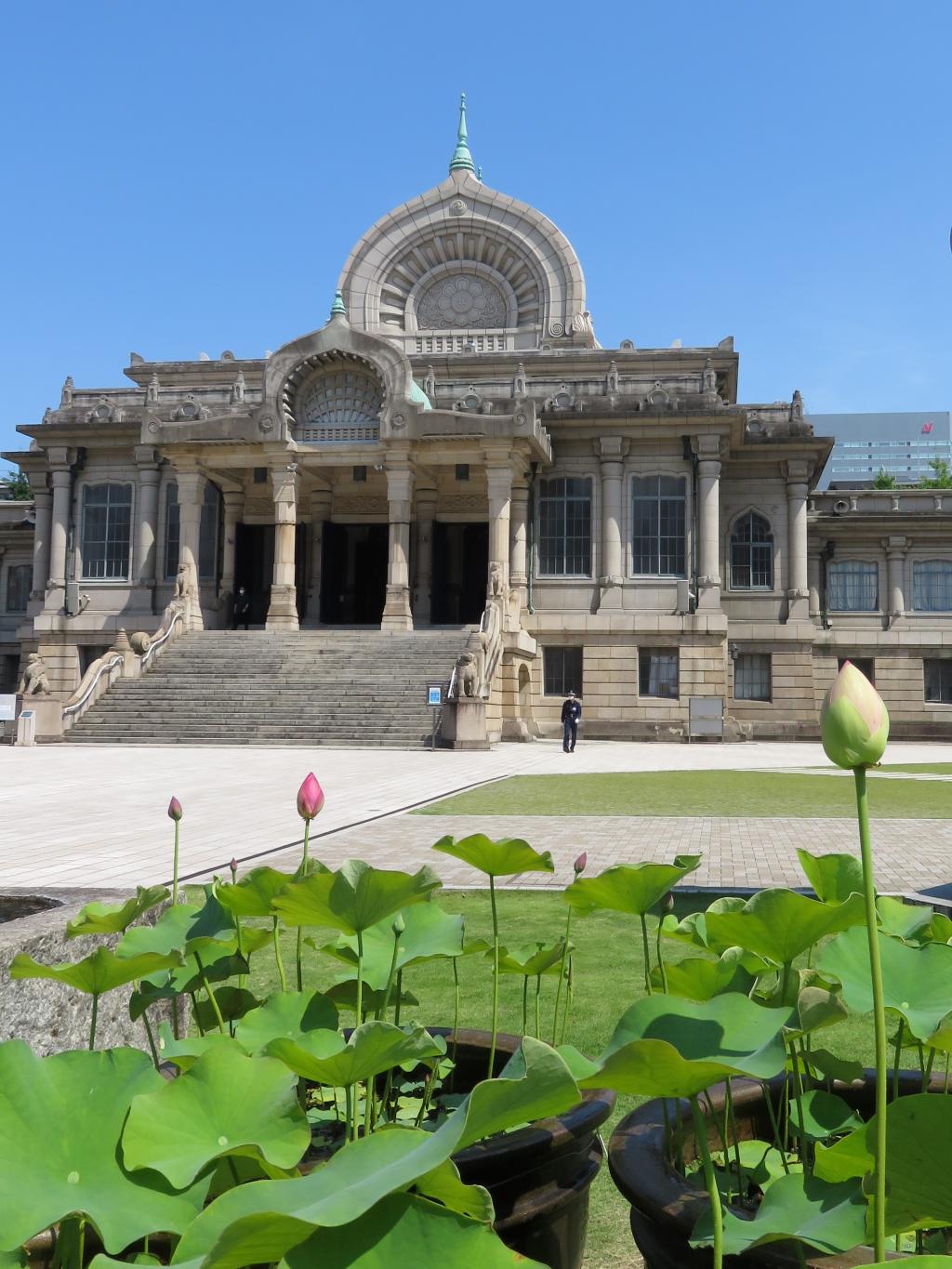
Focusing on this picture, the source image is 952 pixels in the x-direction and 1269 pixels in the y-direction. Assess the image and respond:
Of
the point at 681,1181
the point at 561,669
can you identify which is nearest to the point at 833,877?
the point at 681,1181

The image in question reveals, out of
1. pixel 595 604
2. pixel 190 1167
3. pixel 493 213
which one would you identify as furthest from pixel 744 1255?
pixel 493 213

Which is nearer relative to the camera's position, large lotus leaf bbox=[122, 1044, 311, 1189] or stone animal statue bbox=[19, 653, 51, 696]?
large lotus leaf bbox=[122, 1044, 311, 1189]

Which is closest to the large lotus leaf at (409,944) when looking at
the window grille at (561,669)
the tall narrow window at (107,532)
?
the window grille at (561,669)

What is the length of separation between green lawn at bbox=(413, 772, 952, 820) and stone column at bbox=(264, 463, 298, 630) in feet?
55.0

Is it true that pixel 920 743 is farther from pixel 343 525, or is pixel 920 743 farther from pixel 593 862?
pixel 593 862

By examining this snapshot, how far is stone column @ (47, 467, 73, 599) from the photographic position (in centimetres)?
3866

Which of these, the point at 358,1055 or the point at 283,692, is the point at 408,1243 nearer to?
the point at 358,1055

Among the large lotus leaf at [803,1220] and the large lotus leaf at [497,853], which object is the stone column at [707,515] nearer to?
the large lotus leaf at [497,853]

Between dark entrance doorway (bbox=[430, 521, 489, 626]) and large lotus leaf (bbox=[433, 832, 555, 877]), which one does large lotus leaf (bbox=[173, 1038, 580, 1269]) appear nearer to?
large lotus leaf (bbox=[433, 832, 555, 877])

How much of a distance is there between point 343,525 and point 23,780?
24.2 m

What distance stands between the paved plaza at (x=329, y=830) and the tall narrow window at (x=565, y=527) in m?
16.8

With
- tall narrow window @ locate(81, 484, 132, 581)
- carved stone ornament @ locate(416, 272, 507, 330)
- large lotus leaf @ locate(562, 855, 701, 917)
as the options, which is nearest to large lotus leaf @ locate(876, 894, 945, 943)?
large lotus leaf @ locate(562, 855, 701, 917)

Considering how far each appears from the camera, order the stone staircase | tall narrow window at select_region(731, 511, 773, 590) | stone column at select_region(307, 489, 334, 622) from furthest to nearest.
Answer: stone column at select_region(307, 489, 334, 622), tall narrow window at select_region(731, 511, 773, 590), the stone staircase

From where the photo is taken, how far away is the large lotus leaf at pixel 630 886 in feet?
8.60
